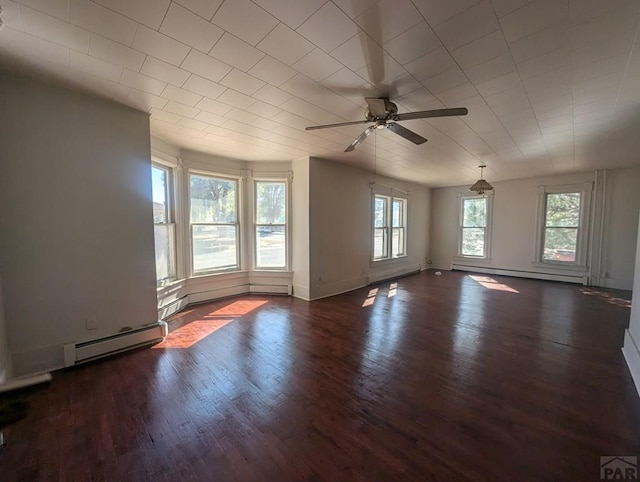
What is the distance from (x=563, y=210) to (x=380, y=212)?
4341mm

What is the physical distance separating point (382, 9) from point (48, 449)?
11.1 ft

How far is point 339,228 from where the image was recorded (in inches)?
208

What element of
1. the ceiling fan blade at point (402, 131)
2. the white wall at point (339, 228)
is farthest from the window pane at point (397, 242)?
the ceiling fan blade at point (402, 131)

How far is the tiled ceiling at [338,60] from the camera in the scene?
5.07 feet

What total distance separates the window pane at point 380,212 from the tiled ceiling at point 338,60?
3113mm

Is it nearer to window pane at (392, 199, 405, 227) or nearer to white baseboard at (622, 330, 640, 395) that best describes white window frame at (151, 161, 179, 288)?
window pane at (392, 199, 405, 227)

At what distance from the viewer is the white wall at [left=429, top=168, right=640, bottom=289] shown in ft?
18.1

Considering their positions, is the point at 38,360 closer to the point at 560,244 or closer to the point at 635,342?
the point at 635,342

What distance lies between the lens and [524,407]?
2014mm

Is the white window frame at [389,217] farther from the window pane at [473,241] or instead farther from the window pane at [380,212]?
the window pane at [473,241]

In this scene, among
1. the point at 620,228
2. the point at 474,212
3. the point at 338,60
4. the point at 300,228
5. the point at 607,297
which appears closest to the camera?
the point at 338,60

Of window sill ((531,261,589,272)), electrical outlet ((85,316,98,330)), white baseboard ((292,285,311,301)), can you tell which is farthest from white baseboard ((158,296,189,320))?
window sill ((531,261,589,272))

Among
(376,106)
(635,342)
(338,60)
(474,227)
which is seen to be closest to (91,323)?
(338,60)

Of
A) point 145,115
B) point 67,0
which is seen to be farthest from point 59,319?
point 67,0
